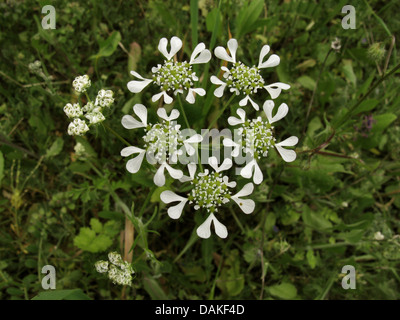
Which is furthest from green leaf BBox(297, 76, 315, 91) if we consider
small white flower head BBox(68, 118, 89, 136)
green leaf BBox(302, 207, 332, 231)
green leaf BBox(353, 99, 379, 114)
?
small white flower head BBox(68, 118, 89, 136)

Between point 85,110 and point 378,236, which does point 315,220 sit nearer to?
point 378,236

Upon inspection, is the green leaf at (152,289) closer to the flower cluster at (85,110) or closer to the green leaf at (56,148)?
the green leaf at (56,148)

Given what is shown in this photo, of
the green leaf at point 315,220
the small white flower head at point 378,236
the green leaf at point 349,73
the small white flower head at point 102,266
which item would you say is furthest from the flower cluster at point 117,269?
the green leaf at point 349,73

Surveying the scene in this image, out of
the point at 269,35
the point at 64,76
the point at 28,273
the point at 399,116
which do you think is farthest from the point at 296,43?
the point at 28,273

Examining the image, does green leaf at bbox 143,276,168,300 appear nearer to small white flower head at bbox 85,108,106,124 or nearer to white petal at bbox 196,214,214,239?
white petal at bbox 196,214,214,239

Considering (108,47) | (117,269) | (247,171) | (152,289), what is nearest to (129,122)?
(247,171)

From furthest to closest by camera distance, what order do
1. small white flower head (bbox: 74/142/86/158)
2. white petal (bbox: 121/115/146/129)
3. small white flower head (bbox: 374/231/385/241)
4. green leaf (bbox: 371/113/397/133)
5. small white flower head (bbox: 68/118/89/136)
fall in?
green leaf (bbox: 371/113/397/133)
small white flower head (bbox: 374/231/385/241)
small white flower head (bbox: 74/142/86/158)
white petal (bbox: 121/115/146/129)
small white flower head (bbox: 68/118/89/136)

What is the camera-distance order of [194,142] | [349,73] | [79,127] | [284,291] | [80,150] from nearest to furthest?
[79,127], [194,142], [80,150], [284,291], [349,73]
